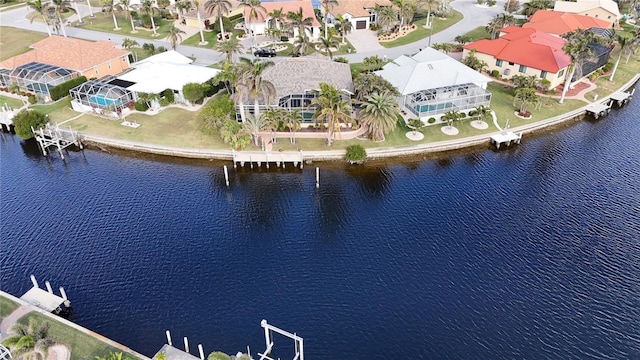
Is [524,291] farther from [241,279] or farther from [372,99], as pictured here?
[372,99]

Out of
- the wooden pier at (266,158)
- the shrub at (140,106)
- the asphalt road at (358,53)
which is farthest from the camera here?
the asphalt road at (358,53)

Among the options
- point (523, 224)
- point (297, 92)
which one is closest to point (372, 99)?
point (297, 92)

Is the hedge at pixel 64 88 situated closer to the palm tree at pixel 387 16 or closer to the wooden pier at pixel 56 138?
the wooden pier at pixel 56 138

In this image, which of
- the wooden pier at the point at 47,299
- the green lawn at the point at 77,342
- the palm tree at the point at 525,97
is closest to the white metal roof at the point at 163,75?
the wooden pier at the point at 47,299

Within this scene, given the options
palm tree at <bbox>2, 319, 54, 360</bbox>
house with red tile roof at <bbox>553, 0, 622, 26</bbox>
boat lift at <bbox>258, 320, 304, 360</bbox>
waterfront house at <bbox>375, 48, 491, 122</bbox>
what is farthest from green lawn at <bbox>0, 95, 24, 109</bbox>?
house with red tile roof at <bbox>553, 0, 622, 26</bbox>

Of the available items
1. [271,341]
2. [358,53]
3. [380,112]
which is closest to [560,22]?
[358,53]
